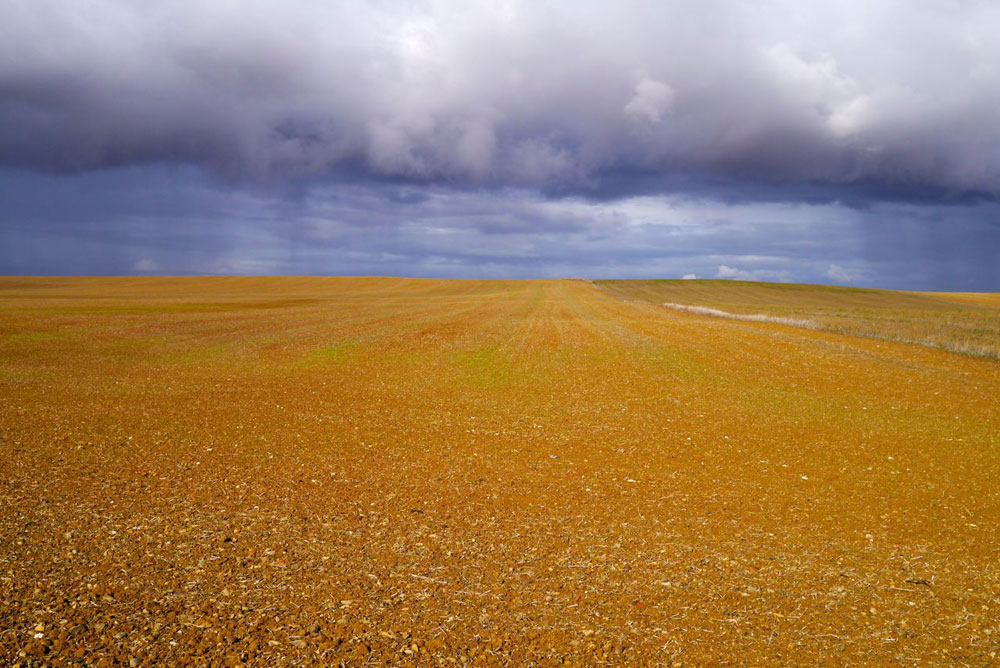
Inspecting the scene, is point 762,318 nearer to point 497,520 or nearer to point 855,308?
point 855,308

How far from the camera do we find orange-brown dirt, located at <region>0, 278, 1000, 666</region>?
5.61 meters

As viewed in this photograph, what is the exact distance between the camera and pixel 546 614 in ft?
19.7

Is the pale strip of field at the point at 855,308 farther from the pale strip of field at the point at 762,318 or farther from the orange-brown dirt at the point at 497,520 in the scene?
the orange-brown dirt at the point at 497,520

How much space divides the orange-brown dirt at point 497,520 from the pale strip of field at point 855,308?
56.0ft

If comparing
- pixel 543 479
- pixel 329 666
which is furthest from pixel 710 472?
pixel 329 666

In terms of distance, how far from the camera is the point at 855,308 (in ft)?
240

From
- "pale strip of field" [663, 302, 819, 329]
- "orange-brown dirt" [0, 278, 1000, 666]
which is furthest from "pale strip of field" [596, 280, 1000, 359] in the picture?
"orange-brown dirt" [0, 278, 1000, 666]

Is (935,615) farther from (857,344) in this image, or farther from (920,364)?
(857,344)

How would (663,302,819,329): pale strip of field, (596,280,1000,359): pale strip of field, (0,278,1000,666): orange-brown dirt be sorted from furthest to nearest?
(663,302,819,329): pale strip of field → (596,280,1000,359): pale strip of field → (0,278,1000,666): orange-brown dirt

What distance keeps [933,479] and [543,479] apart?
22.6 ft

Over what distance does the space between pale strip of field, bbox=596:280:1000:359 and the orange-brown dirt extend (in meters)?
17.1

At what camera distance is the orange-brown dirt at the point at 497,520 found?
561cm

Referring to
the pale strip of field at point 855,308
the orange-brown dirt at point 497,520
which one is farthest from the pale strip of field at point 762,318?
the orange-brown dirt at point 497,520

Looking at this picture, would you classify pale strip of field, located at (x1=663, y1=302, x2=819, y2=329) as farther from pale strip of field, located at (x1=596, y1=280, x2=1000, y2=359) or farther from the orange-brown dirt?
the orange-brown dirt
